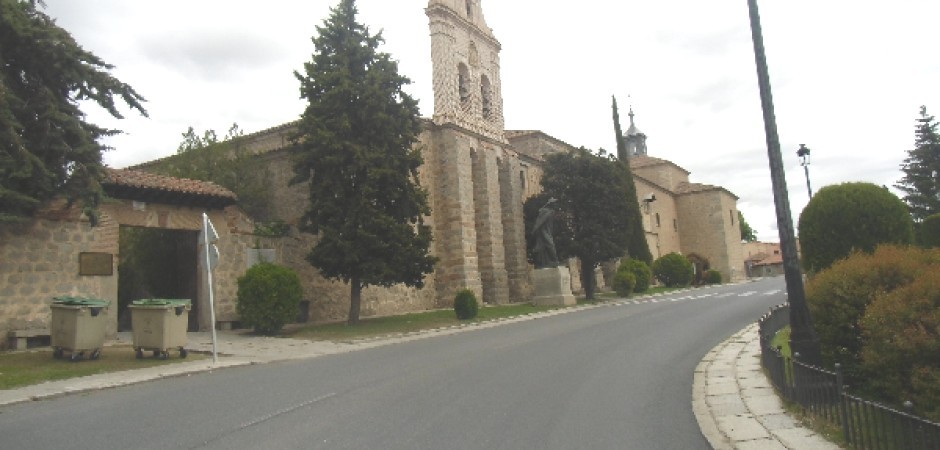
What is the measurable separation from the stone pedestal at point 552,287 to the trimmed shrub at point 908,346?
20.5 meters

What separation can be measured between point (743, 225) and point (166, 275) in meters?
98.2

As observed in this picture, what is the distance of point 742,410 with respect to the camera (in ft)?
21.3

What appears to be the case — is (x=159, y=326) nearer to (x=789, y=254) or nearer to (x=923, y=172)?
(x=789, y=254)

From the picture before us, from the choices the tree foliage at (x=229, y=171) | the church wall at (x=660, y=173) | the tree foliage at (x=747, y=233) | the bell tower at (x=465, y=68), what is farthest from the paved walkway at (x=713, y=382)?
the tree foliage at (x=747, y=233)

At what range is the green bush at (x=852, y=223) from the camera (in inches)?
507

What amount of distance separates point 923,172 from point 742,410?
43405 millimetres

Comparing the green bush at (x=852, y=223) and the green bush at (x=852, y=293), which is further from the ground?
the green bush at (x=852, y=223)

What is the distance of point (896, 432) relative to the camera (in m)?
4.45

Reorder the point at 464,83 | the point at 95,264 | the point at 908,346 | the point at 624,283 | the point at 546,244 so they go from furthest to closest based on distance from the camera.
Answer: the point at 624,283
the point at 464,83
the point at 546,244
the point at 95,264
the point at 908,346

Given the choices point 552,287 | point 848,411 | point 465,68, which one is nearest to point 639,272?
point 552,287

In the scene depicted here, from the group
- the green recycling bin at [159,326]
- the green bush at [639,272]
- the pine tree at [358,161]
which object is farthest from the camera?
the green bush at [639,272]

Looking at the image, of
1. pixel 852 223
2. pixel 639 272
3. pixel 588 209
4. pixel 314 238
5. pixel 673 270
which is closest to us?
pixel 852 223

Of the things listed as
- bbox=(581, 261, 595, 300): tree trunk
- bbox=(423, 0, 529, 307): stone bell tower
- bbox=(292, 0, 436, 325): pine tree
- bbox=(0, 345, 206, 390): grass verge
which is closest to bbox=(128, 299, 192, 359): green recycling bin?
bbox=(0, 345, 206, 390): grass verge

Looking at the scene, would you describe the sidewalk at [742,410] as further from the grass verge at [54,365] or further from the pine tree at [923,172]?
the pine tree at [923,172]
